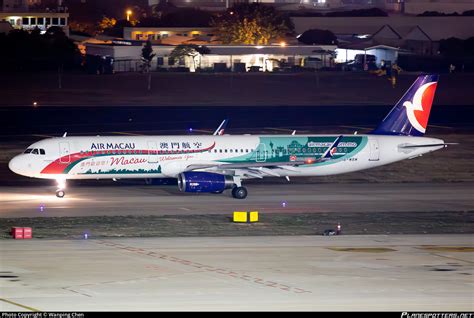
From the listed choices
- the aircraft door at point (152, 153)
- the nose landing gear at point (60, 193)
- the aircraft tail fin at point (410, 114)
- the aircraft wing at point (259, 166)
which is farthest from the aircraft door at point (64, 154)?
the aircraft tail fin at point (410, 114)

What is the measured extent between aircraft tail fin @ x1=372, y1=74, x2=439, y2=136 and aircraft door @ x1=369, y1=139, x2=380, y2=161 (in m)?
2.45

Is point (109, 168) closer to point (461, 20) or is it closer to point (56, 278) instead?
point (56, 278)

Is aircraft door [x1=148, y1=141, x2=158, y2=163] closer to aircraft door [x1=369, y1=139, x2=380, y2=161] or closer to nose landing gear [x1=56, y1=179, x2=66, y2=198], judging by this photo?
nose landing gear [x1=56, y1=179, x2=66, y2=198]

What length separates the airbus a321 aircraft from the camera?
60000 millimetres

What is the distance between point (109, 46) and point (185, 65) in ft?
39.0

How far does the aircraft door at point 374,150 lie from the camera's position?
63750 millimetres

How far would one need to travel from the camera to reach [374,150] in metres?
63.8

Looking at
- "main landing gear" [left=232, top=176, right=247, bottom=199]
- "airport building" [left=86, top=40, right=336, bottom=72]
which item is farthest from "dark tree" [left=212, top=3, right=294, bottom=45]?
"main landing gear" [left=232, top=176, right=247, bottom=199]

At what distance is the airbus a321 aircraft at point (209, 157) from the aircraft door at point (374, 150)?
0.20 feet

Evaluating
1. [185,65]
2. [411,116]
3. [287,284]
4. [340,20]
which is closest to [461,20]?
[340,20]

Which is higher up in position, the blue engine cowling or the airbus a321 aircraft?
the airbus a321 aircraft

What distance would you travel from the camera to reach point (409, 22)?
643ft

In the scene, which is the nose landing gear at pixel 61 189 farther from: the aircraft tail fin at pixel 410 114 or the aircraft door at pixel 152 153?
the aircraft tail fin at pixel 410 114

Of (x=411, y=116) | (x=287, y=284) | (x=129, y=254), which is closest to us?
(x=287, y=284)
